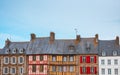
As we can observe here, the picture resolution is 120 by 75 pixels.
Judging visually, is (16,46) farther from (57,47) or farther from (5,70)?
(57,47)

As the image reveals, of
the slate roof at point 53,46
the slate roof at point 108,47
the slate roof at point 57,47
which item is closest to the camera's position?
the slate roof at point 108,47

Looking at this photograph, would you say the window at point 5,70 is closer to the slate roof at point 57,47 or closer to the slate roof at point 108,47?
the slate roof at point 57,47

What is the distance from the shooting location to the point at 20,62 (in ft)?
262

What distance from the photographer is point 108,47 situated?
3066 inches

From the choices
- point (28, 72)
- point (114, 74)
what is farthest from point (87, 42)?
point (28, 72)

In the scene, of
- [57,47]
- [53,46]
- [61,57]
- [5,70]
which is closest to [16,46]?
[5,70]

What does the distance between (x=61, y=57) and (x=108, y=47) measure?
10.8m

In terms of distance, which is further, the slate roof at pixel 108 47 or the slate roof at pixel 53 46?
the slate roof at pixel 53 46

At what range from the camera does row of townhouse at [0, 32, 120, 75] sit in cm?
7631

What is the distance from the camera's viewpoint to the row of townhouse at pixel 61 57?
76.3 meters

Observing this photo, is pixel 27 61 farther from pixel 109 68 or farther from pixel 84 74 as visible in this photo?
pixel 109 68

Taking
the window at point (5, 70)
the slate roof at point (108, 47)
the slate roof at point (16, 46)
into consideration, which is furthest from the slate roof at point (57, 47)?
the window at point (5, 70)

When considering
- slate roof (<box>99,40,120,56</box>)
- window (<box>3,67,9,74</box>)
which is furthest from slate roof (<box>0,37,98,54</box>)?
window (<box>3,67,9,74</box>)

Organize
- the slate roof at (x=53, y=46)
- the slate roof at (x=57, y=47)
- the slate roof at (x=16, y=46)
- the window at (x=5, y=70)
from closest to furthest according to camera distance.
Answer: the slate roof at (x=57, y=47)
the slate roof at (x=53, y=46)
the window at (x=5, y=70)
the slate roof at (x=16, y=46)
